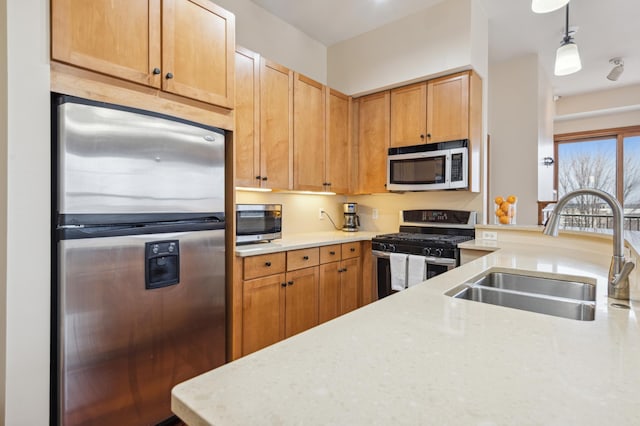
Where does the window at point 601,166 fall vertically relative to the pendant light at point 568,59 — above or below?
below

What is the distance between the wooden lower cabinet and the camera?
2.07 meters

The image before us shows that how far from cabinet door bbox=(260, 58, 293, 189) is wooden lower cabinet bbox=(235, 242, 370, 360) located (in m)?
0.65

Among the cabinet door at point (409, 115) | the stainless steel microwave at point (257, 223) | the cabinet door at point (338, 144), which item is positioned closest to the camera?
the stainless steel microwave at point (257, 223)

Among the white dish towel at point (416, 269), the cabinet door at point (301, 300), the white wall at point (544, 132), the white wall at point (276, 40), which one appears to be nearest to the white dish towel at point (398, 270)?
the white dish towel at point (416, 269)

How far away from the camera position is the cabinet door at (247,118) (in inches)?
92.4

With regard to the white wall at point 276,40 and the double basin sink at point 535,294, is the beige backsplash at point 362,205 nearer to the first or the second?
the white wall at point 276,40

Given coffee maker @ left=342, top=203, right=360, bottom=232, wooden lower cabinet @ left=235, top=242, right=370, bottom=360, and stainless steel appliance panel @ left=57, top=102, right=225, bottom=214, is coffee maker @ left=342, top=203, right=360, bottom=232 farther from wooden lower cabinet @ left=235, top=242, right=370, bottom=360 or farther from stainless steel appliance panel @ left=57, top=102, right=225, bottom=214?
stainless steel appliance panel @ left=57, top=102, right=225, bottom=214

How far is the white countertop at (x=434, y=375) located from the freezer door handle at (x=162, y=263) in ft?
3.78

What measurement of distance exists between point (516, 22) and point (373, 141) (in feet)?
5.56

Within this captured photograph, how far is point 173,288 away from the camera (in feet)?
5.58

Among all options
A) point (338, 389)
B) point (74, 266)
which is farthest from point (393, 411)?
point (74, 266)

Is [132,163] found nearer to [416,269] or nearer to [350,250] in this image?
[350,250]

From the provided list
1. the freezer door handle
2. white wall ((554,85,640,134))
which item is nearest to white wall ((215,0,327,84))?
the freezer door handle

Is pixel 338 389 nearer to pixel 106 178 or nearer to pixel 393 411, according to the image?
pixel 393 411
